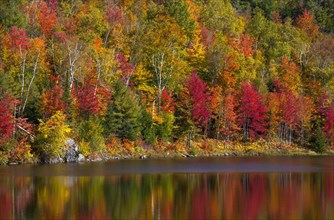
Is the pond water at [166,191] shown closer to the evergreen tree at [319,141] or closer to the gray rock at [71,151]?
the gray rock at [71,151]

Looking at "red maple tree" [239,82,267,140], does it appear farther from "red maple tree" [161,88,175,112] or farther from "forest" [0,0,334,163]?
"red maple tree" [161,88,175,112]

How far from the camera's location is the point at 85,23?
96750mm

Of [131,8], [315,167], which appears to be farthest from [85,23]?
[315,167]

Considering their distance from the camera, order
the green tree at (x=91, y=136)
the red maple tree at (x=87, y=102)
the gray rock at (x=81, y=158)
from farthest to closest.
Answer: the red maple tree at (x=87, y=102), the green tree at (x=91, y=136), the gray rock at (x=81, y=158)

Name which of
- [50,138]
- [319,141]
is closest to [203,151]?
[319,141]

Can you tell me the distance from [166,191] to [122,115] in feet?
120

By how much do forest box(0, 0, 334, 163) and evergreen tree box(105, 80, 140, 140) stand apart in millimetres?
130

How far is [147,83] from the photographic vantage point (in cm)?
9438

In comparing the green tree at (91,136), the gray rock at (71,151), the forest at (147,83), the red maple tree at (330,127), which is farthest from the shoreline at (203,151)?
the red maple tree at (330,127)

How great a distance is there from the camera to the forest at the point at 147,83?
76812 mm

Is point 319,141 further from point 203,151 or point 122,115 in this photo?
point 122,115

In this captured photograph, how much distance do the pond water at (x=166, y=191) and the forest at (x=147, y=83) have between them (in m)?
11.1

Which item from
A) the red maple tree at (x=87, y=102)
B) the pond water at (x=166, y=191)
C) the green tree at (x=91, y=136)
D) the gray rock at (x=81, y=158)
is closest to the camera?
the pond water at (x=166, y=191)

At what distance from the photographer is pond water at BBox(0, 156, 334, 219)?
121 feet
